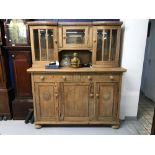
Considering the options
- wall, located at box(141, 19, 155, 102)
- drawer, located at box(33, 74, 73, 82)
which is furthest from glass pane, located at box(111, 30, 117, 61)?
wall, located at box(141, 19, 155, 102)

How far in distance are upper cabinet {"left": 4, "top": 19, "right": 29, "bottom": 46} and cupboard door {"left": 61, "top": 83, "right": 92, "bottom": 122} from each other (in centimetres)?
100

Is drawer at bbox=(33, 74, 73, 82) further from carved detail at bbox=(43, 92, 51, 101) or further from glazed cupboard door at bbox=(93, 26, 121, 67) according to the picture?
glazed cupboard door at bbox=(93, 26, 121, 67)

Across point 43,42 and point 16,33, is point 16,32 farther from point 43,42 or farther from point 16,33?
point 43,42

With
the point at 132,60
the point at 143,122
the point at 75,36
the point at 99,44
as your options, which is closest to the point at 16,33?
the point at 75,36

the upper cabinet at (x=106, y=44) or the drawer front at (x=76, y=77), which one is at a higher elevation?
the upper cabinet at (x=106, y=44)

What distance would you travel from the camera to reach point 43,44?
2379 millimetres

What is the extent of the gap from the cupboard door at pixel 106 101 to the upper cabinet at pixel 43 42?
88 centimetres

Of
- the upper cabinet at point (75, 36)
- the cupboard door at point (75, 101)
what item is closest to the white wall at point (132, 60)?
the upper cabinet at point (75, 36)

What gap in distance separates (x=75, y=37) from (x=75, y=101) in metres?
1.00

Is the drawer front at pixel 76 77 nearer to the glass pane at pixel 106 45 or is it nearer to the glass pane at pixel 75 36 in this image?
the glass pane at pixel 106 45

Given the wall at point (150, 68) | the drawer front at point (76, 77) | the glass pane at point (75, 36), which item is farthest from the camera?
the wall at point (150, 68)

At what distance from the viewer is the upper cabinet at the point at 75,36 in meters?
2.29
